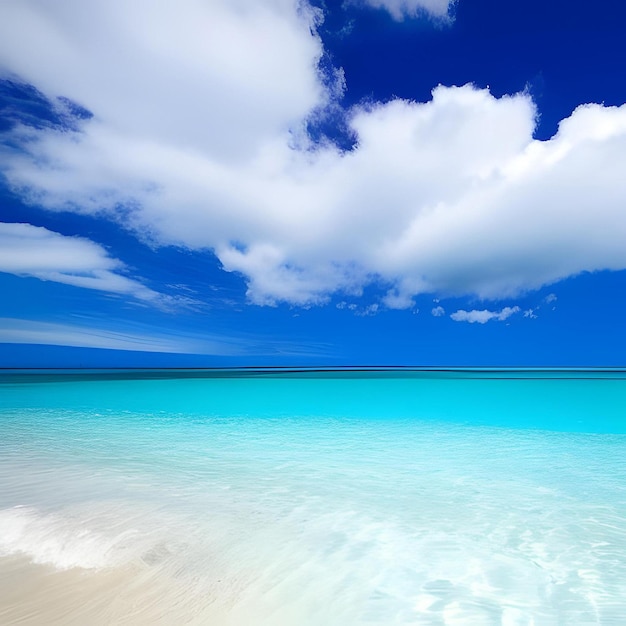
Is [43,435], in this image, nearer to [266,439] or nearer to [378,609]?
[266,439]

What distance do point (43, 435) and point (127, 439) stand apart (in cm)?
219

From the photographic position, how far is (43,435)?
10.1m

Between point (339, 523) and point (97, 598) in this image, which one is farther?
point (339, 523)

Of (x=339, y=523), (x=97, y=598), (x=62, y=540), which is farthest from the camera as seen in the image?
(x=339, y=523)

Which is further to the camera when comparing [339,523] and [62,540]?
[339,523]

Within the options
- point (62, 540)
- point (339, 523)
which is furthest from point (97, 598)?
point (339, 523)

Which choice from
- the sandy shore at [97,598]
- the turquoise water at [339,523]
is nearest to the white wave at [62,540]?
the turquoise water at [339,523]

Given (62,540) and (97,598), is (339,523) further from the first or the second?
(62,540)

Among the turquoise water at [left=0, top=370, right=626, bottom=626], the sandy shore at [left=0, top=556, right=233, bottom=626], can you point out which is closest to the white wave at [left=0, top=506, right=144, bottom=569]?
the turquoise water at [left=0, top=370, right=626, bottom=626]

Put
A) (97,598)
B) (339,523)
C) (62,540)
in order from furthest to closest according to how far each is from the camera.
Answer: (339,523), (62,540), (97,598)

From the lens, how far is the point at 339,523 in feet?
15.0

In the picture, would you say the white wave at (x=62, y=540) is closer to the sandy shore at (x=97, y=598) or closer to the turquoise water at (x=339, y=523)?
the turquoise water at (x=339, y=523)

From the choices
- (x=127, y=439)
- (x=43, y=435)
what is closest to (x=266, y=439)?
(x=127, y=439)

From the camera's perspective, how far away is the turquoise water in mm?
3154
